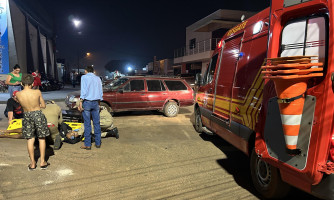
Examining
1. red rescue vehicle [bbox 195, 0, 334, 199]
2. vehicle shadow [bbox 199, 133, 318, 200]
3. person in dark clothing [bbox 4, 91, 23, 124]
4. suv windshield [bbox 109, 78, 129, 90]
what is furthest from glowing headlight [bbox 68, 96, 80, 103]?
red rescue vehicle [bbox 195, 0, 334, 199]

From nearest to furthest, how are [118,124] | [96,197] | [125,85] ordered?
[96,197], [118,124], [125,85]

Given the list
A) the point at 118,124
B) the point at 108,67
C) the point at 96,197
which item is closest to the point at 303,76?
the point at 96,197

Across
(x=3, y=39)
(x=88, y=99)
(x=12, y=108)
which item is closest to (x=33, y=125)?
(x=88, y=99)

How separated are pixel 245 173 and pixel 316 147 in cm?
196

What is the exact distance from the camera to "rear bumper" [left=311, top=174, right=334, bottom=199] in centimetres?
219

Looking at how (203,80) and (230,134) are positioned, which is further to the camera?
(203,80)

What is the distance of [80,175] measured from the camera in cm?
382

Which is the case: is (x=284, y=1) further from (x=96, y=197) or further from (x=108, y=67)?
(x=108, y=67)

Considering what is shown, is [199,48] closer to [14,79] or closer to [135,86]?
[135,86]

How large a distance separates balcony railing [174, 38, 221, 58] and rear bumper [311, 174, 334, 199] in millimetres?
21457

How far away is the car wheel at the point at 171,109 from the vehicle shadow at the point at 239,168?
343 centimetres

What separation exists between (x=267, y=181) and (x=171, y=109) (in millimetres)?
6338

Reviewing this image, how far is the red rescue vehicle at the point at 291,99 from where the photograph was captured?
7.41ft

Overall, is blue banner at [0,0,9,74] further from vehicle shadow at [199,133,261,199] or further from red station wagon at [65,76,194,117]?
vehicle shadow at [199,133,261,199]
